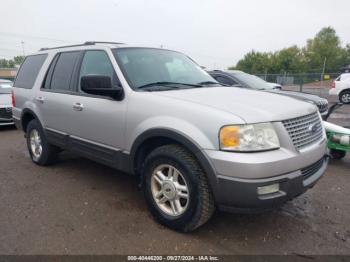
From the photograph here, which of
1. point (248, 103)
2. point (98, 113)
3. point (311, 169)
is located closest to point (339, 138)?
point (311, 169)

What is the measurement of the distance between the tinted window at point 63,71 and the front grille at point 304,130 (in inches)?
118

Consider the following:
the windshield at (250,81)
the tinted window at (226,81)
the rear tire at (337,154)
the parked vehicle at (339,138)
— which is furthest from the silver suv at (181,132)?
the windshield at (250,81)

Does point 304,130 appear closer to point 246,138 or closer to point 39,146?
point 246,138

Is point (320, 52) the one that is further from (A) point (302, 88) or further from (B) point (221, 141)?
(B) point (221, 141)

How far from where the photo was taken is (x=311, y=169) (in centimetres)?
300

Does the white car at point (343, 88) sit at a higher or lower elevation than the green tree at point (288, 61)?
lower

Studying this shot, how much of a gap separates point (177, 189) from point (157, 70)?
1552 millimetres

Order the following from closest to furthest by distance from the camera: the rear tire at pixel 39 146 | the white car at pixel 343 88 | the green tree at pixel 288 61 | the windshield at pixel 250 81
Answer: the rear tire at pixel 39 146 < the windshield at pixel 250 81 < the white car at pixel 343 88 < the green tree at pixel 288 61

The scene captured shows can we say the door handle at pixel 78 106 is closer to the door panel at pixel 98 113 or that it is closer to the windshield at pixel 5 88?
the door panel at pixel 98 113

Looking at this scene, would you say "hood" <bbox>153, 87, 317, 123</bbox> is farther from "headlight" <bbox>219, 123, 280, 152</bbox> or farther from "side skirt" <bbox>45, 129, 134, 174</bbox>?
"side skirt" <bbox>45, 129, 134, 174</bbox>

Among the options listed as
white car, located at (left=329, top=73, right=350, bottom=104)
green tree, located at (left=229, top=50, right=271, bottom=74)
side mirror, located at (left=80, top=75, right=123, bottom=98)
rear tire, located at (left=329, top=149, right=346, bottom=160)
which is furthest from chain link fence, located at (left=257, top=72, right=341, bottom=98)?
green tree, located at (left=229, top=50, right=271, bottom=74)

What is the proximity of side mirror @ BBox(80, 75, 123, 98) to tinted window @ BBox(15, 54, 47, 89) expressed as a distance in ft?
7.31

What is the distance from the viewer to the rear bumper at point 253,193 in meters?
2.56

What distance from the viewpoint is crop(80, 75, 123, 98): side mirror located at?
3.25 m
